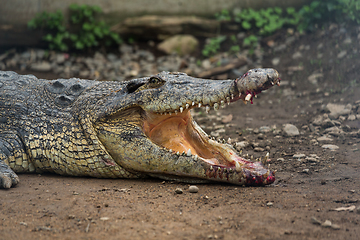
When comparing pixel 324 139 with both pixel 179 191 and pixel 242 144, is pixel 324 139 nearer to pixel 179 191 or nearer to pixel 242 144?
pixel 242 144

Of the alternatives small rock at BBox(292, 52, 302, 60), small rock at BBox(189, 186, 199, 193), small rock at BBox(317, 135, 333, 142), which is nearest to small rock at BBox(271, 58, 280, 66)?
small rock at BBox(292, 52, 302, 60)

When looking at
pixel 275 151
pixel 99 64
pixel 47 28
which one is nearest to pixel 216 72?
pixel 99 64

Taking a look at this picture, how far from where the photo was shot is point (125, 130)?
364 cm

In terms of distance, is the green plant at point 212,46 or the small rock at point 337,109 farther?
the green plant at point 212,46

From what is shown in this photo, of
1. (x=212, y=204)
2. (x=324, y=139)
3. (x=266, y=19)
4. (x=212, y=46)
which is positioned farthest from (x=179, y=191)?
(x=266, y=19)

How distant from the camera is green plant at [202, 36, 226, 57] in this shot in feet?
29.7

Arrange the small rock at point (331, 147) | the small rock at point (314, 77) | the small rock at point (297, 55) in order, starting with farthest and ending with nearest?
the small rock at point (297, 55) < the small rock at point (314, 77) < the small rock at point (331, 147)

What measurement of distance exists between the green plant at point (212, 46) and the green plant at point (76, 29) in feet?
7.55

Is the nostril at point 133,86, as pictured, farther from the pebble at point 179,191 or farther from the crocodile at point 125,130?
the pebble at point 179,191

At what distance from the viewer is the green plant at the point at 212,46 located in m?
9.07

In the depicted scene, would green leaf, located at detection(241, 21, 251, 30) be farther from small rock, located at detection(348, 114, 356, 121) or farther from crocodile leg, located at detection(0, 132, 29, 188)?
crocodile leg, located at detection(0, 132, 29, 188)

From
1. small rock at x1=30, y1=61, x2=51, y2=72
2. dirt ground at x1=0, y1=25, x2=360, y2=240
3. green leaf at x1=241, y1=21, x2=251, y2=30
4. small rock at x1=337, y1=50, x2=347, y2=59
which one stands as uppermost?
green leaf at x1=241, y1=21, x2=251, y2=30

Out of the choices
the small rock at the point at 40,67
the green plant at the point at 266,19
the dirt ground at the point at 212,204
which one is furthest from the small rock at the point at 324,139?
the small rock at the point at 40,67

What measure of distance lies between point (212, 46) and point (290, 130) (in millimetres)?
4443
